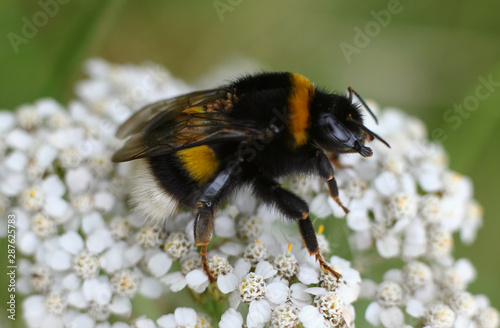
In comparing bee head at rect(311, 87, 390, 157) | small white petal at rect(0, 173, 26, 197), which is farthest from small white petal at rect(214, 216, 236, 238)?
small white petal at rect(0, 173, 26, 197)

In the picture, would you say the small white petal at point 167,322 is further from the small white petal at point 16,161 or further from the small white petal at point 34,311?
the small white petal at point 16,161

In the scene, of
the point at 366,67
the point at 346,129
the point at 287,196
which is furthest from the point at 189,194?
the point at 366,67

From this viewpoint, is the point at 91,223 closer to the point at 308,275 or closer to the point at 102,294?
the point at 102,294

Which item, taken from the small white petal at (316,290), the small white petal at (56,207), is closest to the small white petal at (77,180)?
the small white petal at (56,207)

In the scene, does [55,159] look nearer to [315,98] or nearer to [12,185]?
[12,185]

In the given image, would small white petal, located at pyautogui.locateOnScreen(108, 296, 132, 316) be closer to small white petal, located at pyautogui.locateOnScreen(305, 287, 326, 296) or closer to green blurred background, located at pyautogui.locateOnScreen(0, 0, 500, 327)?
small white petal, located at pyautogui.locateOnScreen(305, 287, 326, 296)

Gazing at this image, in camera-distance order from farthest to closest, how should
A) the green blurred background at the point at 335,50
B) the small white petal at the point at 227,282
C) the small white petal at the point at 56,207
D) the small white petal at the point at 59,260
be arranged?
1. the green blurred background at the point at 335,50
2. the small white petal at the point at 56,207
3. the small white petal at the point at 59,260
4. the small white petal at the point at 227,282
